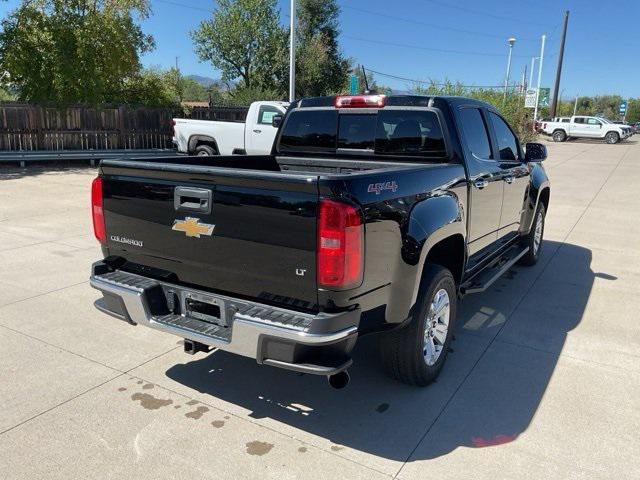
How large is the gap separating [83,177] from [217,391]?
12.1 meters

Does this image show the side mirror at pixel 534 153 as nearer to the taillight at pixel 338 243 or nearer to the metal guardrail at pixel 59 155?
the taillight at pixel 338 243

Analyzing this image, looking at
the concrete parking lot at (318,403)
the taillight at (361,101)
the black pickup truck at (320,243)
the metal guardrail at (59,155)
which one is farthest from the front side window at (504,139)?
the metal guardrail at (59,155)

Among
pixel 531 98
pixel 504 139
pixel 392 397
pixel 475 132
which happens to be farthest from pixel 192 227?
pixel 531 98

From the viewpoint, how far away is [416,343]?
11.2 feet

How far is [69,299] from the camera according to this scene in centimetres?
516

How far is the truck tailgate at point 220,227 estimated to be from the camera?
2.72m

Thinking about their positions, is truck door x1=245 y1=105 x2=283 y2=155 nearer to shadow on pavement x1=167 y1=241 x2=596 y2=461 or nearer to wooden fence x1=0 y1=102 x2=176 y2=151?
wooden fence x1=0 y1=102 x2=176 y2=151

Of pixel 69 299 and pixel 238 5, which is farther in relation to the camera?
pixel 238 5

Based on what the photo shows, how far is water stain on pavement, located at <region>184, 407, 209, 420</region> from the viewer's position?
3322 mm

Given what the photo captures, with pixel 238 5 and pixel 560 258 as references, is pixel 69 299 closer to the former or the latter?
pixel 560 258

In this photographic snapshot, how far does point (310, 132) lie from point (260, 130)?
993 centimetres

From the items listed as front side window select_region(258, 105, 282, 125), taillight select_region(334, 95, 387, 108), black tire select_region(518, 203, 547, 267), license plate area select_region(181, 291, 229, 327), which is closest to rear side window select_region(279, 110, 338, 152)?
taillight select_region(334, 95, 387, 108)

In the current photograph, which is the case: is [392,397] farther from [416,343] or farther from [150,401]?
[150,401]

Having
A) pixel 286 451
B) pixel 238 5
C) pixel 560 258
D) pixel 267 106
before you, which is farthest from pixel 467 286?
pixel 238 5
